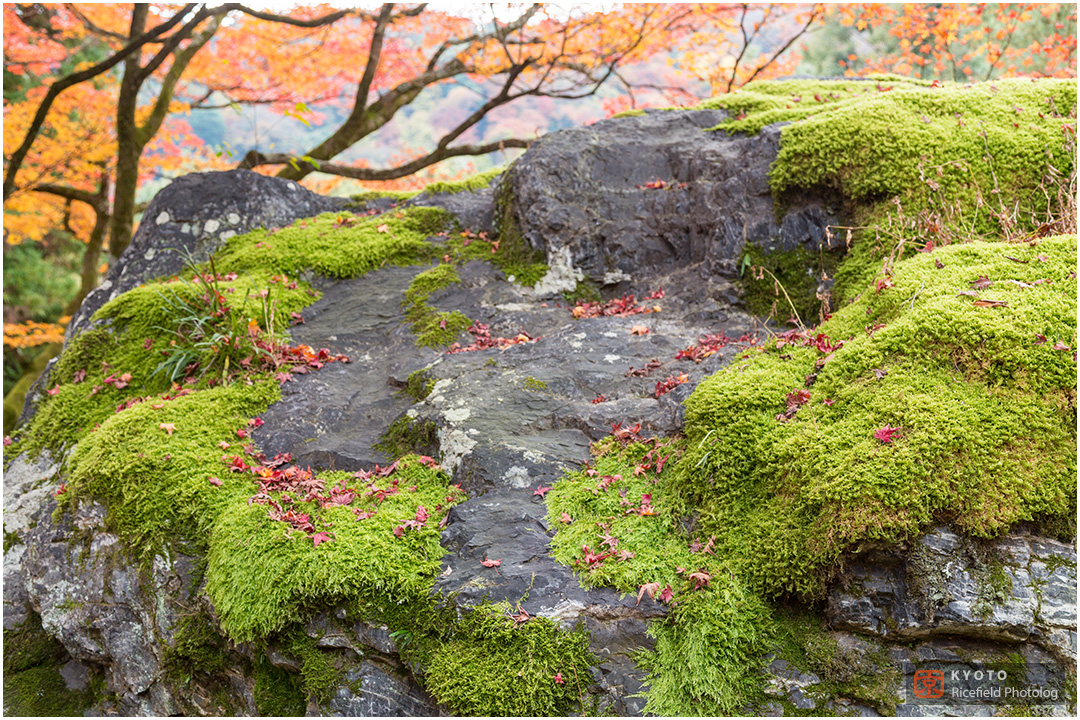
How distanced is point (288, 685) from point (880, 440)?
307 cm

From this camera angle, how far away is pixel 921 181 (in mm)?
4738

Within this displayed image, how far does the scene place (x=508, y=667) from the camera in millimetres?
2777

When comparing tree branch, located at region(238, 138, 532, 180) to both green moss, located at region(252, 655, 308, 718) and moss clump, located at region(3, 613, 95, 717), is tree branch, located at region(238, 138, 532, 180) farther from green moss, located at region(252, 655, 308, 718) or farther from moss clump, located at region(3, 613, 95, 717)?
green moss, located at region(252, 655, 308, 718)

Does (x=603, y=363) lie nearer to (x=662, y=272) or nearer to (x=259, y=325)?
(x=662, y=272)

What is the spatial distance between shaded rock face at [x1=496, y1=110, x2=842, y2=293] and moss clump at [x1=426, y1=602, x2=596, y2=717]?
3491mm

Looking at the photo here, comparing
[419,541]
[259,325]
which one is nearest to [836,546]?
[419,541]

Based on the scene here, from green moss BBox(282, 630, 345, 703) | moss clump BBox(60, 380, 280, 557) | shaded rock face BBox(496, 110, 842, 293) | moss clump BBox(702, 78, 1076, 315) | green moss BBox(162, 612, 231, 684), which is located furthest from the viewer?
shaded rock face BBox(496, 110, 842, 293)

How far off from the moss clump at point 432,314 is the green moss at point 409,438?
47.3 inches

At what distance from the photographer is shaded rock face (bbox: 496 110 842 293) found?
17.7ft

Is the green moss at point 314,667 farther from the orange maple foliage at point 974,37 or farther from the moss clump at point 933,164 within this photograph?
the orange maple foliage at point 974,37

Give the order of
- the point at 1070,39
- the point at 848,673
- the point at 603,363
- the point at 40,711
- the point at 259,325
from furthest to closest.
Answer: the point at 1070,39 < the point at 259,325 < the point at 603,363 < the point at 40,711 < the point at 848,673

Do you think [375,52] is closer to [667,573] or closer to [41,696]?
[41,696]

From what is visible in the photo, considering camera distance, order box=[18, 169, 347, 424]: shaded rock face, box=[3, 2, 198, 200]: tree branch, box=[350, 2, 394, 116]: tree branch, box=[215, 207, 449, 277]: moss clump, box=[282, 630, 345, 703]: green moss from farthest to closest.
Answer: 1. box=[350, 2, 394, 116]: tree branch
2. box=[3, 2, 198, 200]: tree branch
3. box=[18, 169, 347, 424]: shaded rock face
4. box=[215, 207, 449, 277]: moss clump
5. box=[282, 630, 345, 703]: green moss

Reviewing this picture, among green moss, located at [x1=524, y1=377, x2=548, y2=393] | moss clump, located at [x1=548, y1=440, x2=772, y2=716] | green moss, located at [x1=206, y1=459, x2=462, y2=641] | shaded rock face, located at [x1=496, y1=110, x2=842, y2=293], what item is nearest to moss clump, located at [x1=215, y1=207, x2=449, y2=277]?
shaded rock face, located at [x1=496, y1=110, x2=842, y2=293]
